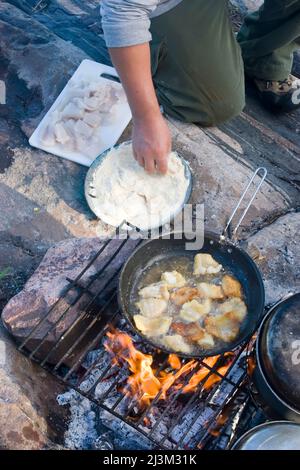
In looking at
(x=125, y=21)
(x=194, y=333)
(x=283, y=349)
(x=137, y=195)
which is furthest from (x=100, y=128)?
(x=283, y=349)

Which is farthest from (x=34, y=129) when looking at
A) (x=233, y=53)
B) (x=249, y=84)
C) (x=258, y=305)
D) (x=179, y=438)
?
(x=179, y=438)

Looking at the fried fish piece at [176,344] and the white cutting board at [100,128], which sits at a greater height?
the white cutting board at [100,128]

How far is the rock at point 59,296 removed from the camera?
9.64ft

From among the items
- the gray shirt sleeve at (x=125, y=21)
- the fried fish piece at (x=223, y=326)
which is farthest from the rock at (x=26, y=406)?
the gray shirt sleeve at (x=125, y=21)

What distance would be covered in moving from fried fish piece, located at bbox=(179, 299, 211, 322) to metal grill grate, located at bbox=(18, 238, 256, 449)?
244 millimetres

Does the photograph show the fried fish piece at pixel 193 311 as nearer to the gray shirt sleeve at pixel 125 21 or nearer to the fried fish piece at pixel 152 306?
the fried fish piece at pixel 152 306

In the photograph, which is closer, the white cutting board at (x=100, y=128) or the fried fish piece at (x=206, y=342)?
the fried fish piece at (x=206, y=342)

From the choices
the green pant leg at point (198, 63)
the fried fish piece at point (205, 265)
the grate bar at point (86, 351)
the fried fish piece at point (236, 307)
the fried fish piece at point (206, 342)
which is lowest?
the grate bar at point (86, 351)

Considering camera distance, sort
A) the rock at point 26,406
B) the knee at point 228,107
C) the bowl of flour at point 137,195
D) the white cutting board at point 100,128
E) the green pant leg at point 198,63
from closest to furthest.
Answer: the rock at point 26,406, the bowl of flour at point 137,195, the green pant leg at point 198,63, the white cutting board at point 100,128, the knee at point 228,107

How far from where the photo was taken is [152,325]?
2.85 meters

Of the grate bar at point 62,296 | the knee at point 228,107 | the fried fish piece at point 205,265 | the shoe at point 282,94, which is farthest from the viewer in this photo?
the shoe at point 282,94

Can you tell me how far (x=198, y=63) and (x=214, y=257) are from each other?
1.57 m

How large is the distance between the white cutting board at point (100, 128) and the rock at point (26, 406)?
1.44 m

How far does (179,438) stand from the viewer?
276cm
